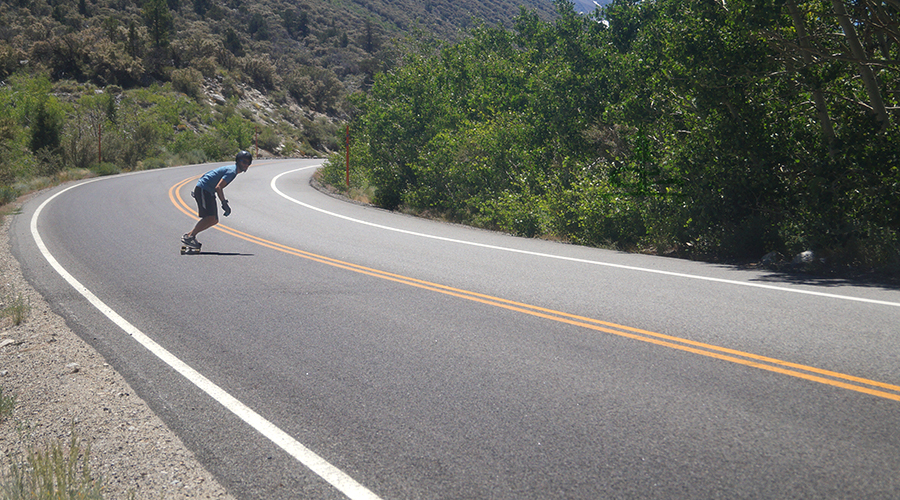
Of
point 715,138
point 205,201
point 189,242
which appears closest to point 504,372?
point 715,138

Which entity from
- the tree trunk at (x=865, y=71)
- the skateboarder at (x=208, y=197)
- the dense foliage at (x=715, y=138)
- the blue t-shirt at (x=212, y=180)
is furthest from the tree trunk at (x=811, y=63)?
the blue t-shirt at (x=212, y=180)

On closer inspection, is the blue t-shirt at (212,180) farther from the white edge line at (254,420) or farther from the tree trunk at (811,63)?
the tree trunk at (811,63)

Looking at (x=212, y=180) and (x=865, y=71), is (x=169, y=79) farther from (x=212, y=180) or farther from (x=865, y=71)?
(x=865, y=71)

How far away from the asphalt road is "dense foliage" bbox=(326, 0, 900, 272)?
1651mm

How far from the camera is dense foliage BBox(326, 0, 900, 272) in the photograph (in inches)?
346

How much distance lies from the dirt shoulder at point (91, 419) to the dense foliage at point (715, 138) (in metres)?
8.76

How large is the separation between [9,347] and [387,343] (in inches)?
143

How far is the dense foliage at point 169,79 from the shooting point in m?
31.6

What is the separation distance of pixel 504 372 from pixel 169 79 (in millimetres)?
57957

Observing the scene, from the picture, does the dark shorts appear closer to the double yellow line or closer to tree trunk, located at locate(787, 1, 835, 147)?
the double yellow line

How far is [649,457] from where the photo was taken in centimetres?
345

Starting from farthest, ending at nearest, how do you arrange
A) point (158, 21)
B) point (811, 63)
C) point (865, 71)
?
1. point (158, 21)
2. point (811, 63)
3. point (865, 71)

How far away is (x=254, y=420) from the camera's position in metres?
4.13

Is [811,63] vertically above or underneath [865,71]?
above
